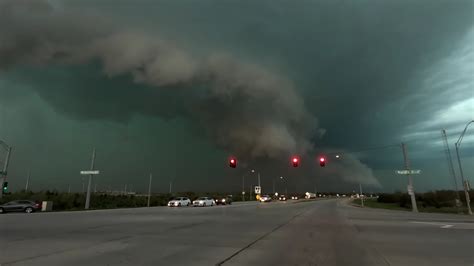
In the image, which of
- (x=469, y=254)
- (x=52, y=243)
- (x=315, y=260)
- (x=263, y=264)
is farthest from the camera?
(x=52, y=243)

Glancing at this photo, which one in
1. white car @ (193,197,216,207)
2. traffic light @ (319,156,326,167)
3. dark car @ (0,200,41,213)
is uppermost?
traffic light @ (319,156,326,167)

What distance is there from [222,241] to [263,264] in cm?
417

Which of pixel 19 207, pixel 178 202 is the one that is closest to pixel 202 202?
pixel 178 202

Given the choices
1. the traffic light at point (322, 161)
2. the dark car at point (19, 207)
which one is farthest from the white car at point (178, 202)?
the traffic light at point (322, 161)

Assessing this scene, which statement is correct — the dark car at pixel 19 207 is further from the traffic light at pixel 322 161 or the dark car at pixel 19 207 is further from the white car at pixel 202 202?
the traffic light at pixel 322 161

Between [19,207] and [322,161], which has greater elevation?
[322,161]

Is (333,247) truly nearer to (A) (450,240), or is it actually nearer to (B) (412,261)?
(B) (412,261)

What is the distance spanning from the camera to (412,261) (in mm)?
8961

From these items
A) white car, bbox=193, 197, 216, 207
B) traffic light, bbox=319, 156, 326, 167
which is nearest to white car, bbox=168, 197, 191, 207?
white car, bbox=193, 197, 216, 207

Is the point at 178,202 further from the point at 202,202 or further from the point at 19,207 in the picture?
the point at 19,207

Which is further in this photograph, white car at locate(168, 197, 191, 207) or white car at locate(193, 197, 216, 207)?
white car at locate(193, 197, 216, 207)

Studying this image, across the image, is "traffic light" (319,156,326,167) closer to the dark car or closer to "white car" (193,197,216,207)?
"white car" (193,197,216,207)

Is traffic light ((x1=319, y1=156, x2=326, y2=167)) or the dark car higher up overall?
traffic light ((x1=319, y1=156, x2=326, y2=167))

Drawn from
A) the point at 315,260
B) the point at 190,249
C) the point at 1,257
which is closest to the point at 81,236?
the point at 1,257
